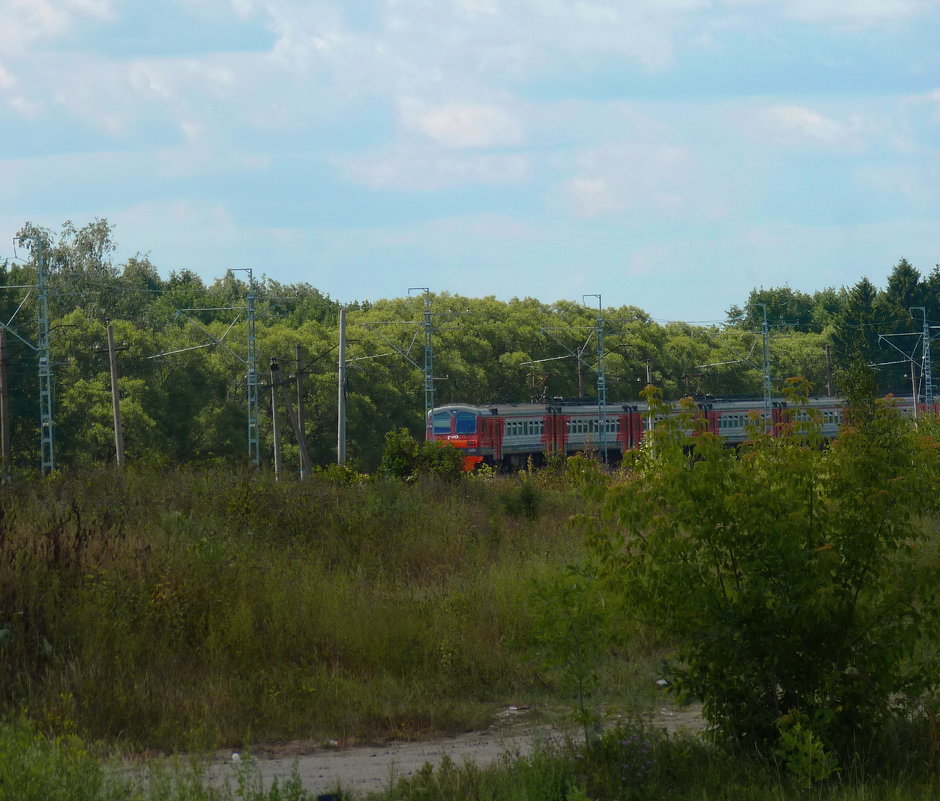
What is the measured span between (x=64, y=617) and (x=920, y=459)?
6.81 meters

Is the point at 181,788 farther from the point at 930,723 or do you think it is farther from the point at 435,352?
the point at 435,352

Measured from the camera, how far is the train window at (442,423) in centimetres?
4881

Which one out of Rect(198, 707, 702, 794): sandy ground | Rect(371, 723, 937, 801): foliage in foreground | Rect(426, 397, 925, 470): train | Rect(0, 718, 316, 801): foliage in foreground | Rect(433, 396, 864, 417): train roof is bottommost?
Rect(198, 707, 702, 794): sandy ground

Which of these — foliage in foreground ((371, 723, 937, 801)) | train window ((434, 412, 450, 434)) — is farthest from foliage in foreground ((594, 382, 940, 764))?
train window ((434, 412, 450, 434))

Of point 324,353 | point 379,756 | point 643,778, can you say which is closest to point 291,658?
point 379,756

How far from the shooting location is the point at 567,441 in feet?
169

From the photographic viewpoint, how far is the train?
48625mm

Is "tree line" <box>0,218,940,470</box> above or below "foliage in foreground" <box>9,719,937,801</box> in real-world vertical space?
above

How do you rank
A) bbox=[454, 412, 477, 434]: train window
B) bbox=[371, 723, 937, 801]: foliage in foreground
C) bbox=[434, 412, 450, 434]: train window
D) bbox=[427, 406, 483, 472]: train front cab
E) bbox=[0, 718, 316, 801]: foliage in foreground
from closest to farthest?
1. bbox=[0, 718, 316, 801]: foliage in foreground
2. bbox=[371, 723, 937, 801]: foliage in foreground
3. bbox=[427, 406, 483, 472]: train front cab
4. bbox=[454, 412, 477, 434]: train window
5. bbox=[434, 412, 450, 434]: train window

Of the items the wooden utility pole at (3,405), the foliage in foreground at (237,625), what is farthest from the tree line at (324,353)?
the foliage in foreground at (237,625)

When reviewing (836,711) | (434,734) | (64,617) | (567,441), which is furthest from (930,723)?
(567,441)

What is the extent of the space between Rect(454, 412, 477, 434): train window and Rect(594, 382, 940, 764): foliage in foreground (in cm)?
4060

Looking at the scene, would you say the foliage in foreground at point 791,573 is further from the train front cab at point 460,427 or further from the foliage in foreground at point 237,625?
the train front cab at point 460,427

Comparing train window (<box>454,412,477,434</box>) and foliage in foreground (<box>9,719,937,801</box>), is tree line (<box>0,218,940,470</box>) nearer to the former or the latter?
train window (<box>454,412,477,434</box>)
